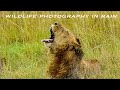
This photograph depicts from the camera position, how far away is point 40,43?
233 inches

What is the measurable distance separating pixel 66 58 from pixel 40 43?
1.09ft

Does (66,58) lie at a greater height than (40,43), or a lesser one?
lesser

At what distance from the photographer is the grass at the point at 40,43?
5926 millimetres

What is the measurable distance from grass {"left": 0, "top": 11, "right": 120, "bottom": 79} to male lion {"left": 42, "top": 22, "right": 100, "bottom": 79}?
7 centimetres

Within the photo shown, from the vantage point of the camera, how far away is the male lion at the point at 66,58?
5828 millimetres

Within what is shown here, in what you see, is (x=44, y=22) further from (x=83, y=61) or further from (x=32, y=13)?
(x=83, y=61)

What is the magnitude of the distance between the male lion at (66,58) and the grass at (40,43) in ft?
0.22

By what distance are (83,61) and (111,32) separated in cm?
46

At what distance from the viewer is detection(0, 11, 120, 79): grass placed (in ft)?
19.4

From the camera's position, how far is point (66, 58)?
5918mm
